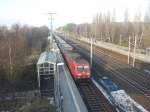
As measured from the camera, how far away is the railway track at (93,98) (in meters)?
20.0

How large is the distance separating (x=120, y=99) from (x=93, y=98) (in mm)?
2257

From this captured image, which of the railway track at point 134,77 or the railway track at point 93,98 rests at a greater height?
the railway track at point 134,77

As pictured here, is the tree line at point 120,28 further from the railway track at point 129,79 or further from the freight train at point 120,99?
the freight train at point 120,99

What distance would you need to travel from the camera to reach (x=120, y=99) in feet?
72.5

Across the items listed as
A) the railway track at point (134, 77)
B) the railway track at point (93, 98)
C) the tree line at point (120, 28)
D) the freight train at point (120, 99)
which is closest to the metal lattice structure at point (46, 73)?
the railway track at point (93, 98)

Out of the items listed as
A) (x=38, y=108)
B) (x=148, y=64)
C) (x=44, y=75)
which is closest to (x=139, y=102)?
(x=38, y=108)

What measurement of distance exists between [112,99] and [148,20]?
158 ft

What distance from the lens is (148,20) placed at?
6544 cm

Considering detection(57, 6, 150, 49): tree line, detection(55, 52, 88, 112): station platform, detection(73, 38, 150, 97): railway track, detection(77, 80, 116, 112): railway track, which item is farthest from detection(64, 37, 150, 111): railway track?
detection(57, 6, 150, 49): tree line

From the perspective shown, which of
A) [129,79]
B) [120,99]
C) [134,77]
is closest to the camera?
[120,99]

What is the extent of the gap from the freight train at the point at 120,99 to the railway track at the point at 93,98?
660 mm

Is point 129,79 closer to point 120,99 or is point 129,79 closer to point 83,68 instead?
point 83,68

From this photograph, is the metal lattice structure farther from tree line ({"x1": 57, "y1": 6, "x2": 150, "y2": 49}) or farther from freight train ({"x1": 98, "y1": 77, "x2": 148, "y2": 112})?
tree line ({"x1": 57, "y1": 6, "x2": 150, "y2": 49})

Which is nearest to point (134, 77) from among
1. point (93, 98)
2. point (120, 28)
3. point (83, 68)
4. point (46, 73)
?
point (83, 68)
